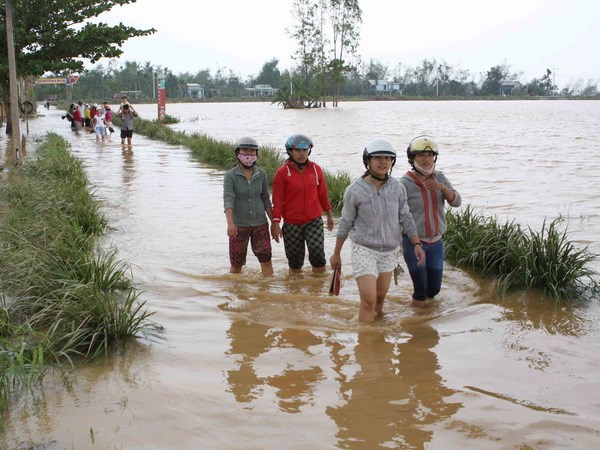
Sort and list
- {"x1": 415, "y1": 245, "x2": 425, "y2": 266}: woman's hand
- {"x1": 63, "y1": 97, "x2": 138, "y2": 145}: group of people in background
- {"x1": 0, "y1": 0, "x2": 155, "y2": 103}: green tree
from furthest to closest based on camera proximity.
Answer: {"x1": 63, "y1": 97, "x2": 138, "y2": 145}: group of people in background → {"x1": 0, "y1": 0, "x2": 155, "y2": 103}: green tree → {"x1": 415, "y1": 245, "x2": 425, "y2": 266}: woman's hand

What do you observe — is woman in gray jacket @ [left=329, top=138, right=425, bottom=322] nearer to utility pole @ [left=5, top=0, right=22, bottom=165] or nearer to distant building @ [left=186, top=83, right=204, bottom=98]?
utility pole @ [left=5, top=0, right=22, bottom=165]

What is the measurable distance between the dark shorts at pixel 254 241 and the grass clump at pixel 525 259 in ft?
7.42

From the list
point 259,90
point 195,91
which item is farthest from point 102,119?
point 259,90

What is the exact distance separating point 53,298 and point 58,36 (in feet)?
53.7

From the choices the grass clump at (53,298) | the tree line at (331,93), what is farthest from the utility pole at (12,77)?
the tree line at (331,93)

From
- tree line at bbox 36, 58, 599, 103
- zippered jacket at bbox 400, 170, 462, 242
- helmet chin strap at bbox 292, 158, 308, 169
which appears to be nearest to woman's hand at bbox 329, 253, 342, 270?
zippered jacket at bbox 400, 170, 462, 242

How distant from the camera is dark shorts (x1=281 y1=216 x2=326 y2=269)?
7.19 metres

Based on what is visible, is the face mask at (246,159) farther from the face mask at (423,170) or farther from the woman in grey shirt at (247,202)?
the face mask at (423,170)

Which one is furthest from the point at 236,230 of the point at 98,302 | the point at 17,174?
the point at 17,174

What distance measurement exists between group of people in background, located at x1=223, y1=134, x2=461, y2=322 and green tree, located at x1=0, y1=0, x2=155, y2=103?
14.6 meters

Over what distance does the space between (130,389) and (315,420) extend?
118 cm

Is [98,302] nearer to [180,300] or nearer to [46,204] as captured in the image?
[180,300]

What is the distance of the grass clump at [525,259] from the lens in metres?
6.63

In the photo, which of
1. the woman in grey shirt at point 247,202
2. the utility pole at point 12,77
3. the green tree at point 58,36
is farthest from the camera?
the green tree at point 58,36
